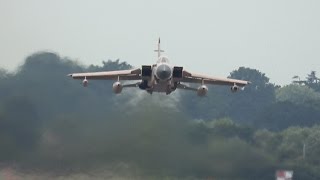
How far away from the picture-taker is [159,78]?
230 ft

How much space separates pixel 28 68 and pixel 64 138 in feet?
29.6

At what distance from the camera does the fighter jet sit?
7038cm

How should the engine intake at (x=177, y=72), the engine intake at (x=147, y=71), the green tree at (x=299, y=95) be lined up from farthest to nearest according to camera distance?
the green tree at (x=299, y=95), the engine intake at (x=147, y=71), the engine intake at (x=177, y=72)

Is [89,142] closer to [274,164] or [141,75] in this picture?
[141,75]

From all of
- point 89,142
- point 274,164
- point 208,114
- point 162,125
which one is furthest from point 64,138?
point 208,114

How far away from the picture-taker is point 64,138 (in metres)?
69.3

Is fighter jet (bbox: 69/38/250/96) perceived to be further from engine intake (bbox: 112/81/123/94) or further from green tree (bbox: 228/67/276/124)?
green tree (bbox: 228/67/276/124)

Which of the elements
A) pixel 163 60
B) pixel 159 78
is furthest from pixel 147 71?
pixel 159 78

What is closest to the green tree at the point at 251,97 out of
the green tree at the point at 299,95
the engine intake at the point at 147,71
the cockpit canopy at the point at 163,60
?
the green tree at the point at 299,95

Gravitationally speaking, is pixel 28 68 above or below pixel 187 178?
above

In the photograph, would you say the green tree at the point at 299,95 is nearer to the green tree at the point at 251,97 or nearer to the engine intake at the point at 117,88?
the green tree at the point at 251,97

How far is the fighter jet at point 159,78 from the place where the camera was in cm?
7038

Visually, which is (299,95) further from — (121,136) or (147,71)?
(121,136)

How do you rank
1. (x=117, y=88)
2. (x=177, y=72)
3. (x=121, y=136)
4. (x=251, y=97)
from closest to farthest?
(x=121, y=136) → (x=117, y=88) → (x=177, y=72) → (x=251, y=97)
